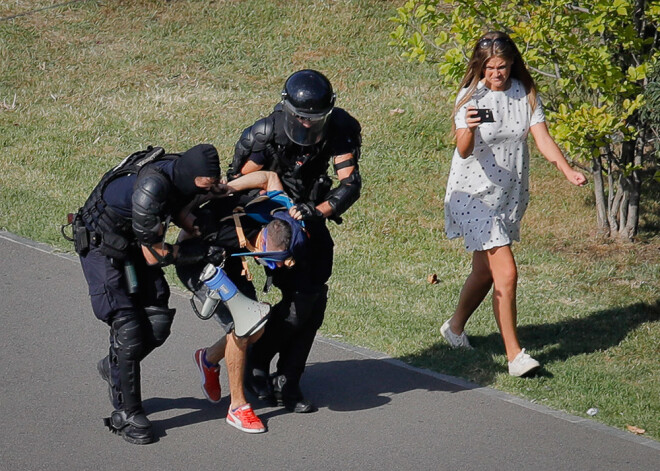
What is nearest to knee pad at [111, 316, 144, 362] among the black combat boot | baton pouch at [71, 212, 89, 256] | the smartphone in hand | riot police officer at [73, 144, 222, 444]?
riot police officer at [73, 144, 222, 444]

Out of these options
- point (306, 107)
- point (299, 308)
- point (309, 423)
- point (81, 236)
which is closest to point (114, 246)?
point (81, 236)

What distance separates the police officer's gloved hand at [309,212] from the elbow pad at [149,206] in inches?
28.7

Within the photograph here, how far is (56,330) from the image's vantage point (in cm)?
663

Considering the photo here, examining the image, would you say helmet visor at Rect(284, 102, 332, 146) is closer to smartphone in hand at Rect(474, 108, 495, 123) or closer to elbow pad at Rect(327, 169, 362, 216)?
elbow pad at Rect(327, 169, 362, 216)

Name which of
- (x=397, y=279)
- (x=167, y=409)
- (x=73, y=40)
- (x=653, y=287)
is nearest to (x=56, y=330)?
(x=167, y=409)

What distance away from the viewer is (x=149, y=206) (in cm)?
450

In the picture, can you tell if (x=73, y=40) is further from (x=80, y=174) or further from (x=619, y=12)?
(x=619, y=12)

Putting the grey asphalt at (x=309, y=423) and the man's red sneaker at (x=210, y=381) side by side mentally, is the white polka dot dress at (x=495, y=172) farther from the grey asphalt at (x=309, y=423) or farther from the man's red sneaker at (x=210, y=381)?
the man's red sneaker at (x=210, y=381)

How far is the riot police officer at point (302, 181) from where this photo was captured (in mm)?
5000

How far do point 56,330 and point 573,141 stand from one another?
13.7 feet

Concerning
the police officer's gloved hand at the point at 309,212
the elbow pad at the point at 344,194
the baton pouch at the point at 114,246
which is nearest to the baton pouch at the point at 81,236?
the baton pouch at the point at 114,246

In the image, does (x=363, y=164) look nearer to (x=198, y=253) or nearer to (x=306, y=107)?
(x=306, y=107)

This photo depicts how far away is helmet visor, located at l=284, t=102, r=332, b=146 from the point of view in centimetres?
495

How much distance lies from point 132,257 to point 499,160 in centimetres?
229
